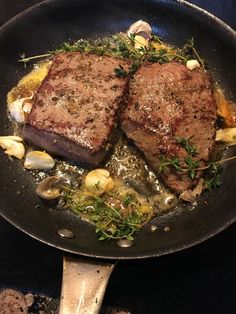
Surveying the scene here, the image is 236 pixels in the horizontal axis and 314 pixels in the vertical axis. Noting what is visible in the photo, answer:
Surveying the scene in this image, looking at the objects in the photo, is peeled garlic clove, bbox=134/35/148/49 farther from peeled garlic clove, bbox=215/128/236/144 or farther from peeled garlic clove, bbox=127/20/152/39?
peeled garlic clove, bbox=215/128/236/144

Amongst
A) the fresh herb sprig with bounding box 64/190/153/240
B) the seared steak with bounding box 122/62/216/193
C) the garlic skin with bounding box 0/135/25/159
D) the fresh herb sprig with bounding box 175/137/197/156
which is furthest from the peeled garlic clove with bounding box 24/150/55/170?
the fresh herb sprig with bounding box 175/137/197/156

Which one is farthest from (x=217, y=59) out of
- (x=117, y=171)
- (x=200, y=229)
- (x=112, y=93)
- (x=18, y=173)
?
(x=18, y=173)

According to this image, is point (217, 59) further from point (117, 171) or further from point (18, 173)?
point (18, 173)

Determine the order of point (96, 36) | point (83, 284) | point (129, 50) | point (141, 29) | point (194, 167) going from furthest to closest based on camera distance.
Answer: point (96, 36)
point (141, 29)
point (129, 50)
point (194, 167)
point (83, 284)

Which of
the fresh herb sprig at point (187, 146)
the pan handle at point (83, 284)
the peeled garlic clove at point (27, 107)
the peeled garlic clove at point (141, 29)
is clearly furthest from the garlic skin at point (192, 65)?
the pan handle at point (83, 284)

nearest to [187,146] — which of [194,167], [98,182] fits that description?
[194,167]

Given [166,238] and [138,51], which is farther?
[138,51]

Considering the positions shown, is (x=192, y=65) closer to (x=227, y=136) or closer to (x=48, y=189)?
(x=227, y=136)
